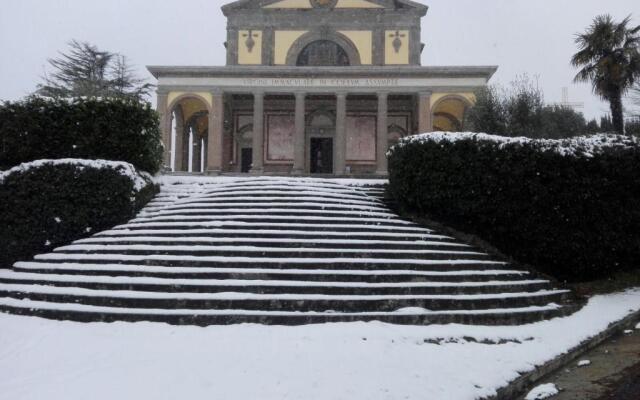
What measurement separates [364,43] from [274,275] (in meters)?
19.1

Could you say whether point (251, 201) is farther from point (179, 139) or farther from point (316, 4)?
point (316, 4)

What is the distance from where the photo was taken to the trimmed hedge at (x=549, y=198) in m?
10.2

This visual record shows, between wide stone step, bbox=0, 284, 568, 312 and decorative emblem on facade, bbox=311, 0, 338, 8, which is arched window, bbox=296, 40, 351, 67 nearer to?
decorative emblem on facade, bbox=311, 0, 338, 8

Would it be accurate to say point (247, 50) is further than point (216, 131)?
Yes

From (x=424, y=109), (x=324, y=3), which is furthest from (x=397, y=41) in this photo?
(x=424, y=109)

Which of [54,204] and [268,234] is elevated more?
A: [54,204]

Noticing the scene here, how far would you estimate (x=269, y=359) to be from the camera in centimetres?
595

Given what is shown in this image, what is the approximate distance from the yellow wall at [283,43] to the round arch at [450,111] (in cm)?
764

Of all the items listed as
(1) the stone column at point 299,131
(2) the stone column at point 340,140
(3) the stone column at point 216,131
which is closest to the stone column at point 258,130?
(3) the stone column at point 216,131

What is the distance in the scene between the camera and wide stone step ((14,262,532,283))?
8281mm

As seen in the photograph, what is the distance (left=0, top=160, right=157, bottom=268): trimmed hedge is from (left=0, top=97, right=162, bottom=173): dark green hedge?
1194 millimetres

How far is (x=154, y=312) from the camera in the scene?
24.0 feet

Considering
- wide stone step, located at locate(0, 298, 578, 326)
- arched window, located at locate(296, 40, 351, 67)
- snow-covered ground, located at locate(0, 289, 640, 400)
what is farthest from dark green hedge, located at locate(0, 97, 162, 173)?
arched window, located at locate(296, 40, 351, 67)

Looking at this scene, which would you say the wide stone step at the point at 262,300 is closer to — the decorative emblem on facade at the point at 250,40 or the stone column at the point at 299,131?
the stone column at the point at 299,131
